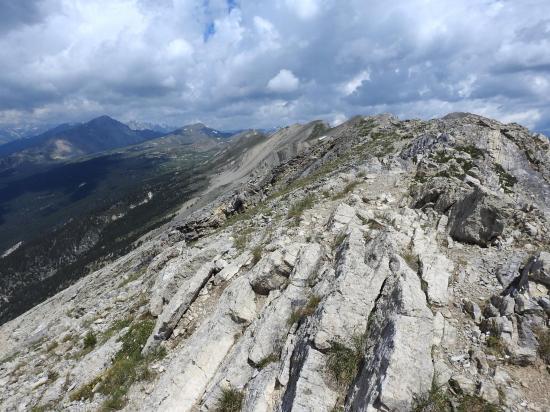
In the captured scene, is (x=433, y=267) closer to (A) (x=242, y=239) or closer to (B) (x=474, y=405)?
(B) (x=474, y=405)

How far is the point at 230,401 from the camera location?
13984mm

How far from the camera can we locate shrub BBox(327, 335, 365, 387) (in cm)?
1280

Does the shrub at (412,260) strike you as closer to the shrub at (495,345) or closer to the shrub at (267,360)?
the shrub at (495,345)

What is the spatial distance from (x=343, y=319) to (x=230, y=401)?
212 inches

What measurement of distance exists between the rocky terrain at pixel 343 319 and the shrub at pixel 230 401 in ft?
0.14

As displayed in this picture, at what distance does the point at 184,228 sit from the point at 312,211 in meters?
33.7

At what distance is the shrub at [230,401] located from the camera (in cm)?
1383

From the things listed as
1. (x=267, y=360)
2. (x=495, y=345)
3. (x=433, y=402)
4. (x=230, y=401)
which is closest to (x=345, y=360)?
(x=433, y=402)

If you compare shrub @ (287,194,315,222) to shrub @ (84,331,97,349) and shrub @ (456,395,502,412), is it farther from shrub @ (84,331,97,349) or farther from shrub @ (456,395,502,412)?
shrub @ (456,395,502,412)

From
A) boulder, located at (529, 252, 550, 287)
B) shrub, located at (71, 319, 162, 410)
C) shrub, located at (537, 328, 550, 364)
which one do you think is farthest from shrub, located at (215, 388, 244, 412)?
boulder, located at (529, 252, 550, 287)

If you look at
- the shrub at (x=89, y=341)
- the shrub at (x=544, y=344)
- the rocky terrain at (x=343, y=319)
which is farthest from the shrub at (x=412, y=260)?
the shrub at (x=89, y=341)

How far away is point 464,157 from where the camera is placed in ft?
102

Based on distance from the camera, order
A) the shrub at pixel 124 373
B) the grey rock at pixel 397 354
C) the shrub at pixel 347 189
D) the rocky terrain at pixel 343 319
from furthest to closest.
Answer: the shrub at pixel 347 189, the shrub at pixel 124 373, the rocky terrain at pixel 343 319, the grey rock at pixel 397 354

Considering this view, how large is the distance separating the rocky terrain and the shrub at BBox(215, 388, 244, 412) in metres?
0.04
